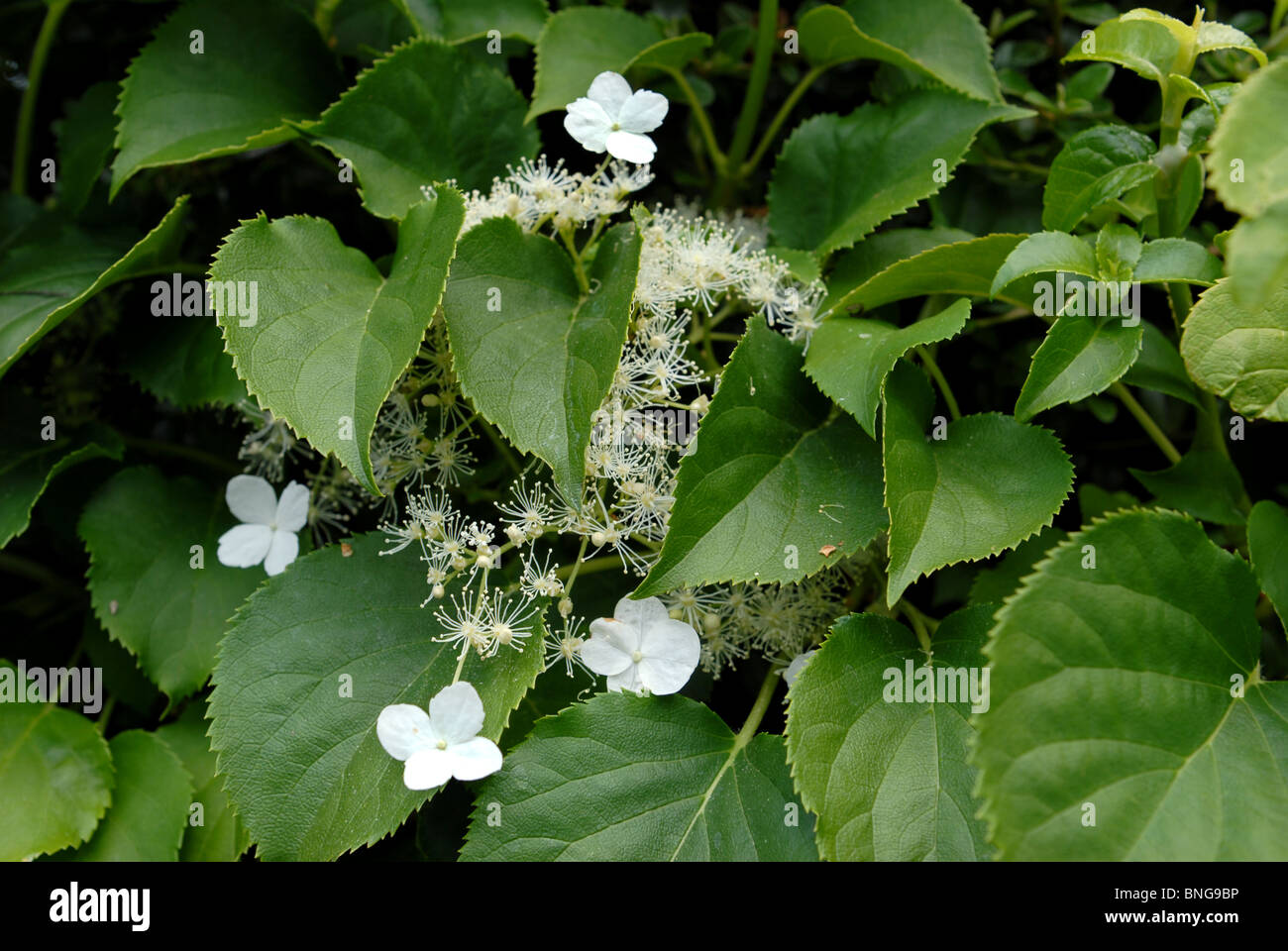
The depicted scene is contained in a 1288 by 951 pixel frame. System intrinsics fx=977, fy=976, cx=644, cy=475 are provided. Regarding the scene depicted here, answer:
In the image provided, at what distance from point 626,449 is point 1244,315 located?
0.51m

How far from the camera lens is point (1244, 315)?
30.9 inches

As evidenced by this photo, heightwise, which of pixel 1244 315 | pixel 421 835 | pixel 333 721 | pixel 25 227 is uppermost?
pixel 1244 315

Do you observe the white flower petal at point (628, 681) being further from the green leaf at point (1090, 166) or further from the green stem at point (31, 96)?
the green stem at point (31, 96)

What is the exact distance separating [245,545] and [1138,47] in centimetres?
94

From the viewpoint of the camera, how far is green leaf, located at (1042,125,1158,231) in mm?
832

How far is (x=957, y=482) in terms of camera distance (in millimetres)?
827

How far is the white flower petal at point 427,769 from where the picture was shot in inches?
29.4

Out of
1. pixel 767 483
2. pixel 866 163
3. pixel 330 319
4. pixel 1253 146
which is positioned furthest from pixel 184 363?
pixel 1253 146

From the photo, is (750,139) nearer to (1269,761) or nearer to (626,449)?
(626,449)

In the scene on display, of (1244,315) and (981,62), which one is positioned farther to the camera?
(981,62)

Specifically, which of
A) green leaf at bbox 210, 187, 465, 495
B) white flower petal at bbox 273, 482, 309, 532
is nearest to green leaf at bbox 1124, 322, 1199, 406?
green leaf at bbox 210, 187, 465, 495
